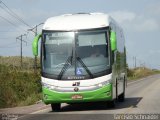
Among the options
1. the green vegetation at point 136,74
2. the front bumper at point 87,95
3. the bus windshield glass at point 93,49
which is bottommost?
the green vegetation at point 136,74

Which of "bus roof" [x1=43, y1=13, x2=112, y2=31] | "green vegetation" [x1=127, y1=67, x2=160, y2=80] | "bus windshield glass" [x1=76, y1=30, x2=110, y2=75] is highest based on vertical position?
"bus roof" [x1=43, y1=13, x2=112, y2=31]

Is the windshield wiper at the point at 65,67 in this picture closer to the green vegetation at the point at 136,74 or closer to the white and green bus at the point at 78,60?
the white and green bus at the point at 78,60

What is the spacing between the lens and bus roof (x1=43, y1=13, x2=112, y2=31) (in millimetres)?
19562

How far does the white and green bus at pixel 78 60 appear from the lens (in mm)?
18953

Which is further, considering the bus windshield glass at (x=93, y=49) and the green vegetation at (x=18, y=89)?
the green vegetation at (x=18, y=89)

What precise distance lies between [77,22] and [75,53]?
1291mm

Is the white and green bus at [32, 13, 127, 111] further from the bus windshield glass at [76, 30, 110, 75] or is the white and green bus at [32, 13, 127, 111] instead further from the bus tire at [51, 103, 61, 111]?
the bus tire at [51, 103, 61, 111]

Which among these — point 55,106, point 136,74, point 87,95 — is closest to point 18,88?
A: point 55,106

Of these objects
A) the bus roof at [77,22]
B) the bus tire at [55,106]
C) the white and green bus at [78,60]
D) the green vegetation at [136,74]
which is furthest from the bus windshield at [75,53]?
the green vegetation at [136,74]

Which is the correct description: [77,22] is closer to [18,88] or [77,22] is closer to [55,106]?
[55,106]

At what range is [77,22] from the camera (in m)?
19.8

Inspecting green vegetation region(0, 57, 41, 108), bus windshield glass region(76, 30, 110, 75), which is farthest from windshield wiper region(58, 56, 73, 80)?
green vegetation region(0, 57, 41, 108)

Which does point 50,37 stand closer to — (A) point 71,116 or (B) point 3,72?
(A) point 71,116

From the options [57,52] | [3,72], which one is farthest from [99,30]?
[3,72]
